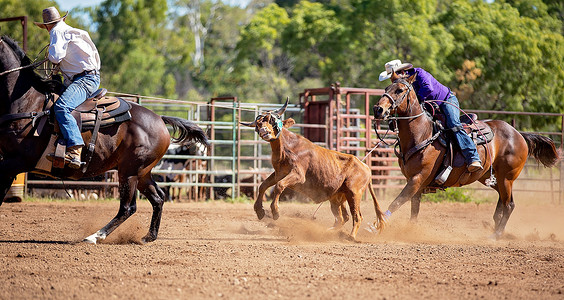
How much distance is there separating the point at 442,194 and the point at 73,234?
10192mm

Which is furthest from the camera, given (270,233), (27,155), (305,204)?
(305,204)

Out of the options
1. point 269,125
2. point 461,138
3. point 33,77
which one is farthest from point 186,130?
point 461,138

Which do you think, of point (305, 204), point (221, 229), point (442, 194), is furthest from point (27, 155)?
point (442, 194)

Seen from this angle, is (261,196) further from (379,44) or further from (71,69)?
(379,44)

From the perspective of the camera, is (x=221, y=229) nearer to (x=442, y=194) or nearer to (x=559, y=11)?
(x=442, y=194)

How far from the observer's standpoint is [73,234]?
8.56 metres

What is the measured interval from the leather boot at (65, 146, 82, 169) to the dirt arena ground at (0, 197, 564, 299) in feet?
3.03

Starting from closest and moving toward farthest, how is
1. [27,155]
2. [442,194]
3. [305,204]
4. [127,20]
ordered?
1. [27,155]
2. [305,204]
3. [442,194]
4. [127,20]

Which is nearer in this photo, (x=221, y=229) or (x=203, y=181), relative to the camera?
(x=221, y=229)

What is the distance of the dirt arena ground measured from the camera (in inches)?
211

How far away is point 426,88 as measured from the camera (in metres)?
9.13

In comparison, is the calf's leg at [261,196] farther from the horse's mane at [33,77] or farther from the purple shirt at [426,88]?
the horse's mane at [33,77]

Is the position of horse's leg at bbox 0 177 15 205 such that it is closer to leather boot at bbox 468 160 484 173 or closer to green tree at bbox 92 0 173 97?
leather boot at bbox 468 160 484 173

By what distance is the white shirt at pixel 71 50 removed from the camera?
23.7 feet
